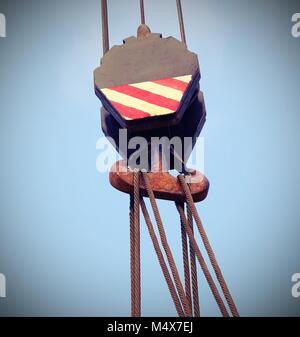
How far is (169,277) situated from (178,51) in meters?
1.05

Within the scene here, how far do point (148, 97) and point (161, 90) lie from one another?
0.07 metres

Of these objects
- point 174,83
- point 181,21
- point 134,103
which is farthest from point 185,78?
Answer: point 181,21

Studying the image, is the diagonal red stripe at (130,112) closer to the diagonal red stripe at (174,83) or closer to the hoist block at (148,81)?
the hoist block at (148,81)

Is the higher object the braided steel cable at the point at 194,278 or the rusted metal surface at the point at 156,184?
the rusted metal surface at the point at 156,184

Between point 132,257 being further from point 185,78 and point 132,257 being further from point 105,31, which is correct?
point 105,31

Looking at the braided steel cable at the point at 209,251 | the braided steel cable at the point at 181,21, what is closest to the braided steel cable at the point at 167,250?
the braided steel cable at the point at 209,251

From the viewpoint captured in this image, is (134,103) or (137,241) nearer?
(137,241)

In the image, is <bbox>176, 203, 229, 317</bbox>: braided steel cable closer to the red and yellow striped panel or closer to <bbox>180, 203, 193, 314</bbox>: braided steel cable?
<bbox>180, 203, 193, 314</bbox>: braided steel cable

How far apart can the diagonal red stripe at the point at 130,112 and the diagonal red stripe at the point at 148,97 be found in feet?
0.25

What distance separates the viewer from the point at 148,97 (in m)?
1.74

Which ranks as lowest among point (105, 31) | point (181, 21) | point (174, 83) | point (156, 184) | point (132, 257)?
point (132, 257)

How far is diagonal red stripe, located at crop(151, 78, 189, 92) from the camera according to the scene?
1760 millimetres

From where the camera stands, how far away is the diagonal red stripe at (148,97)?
1684mm

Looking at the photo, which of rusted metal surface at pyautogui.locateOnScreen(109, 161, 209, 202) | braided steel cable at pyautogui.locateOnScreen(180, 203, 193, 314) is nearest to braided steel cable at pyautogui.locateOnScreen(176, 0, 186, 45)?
rusted metal surface at pyautogui.locateOnScreen(109, 161, 209, 202)
